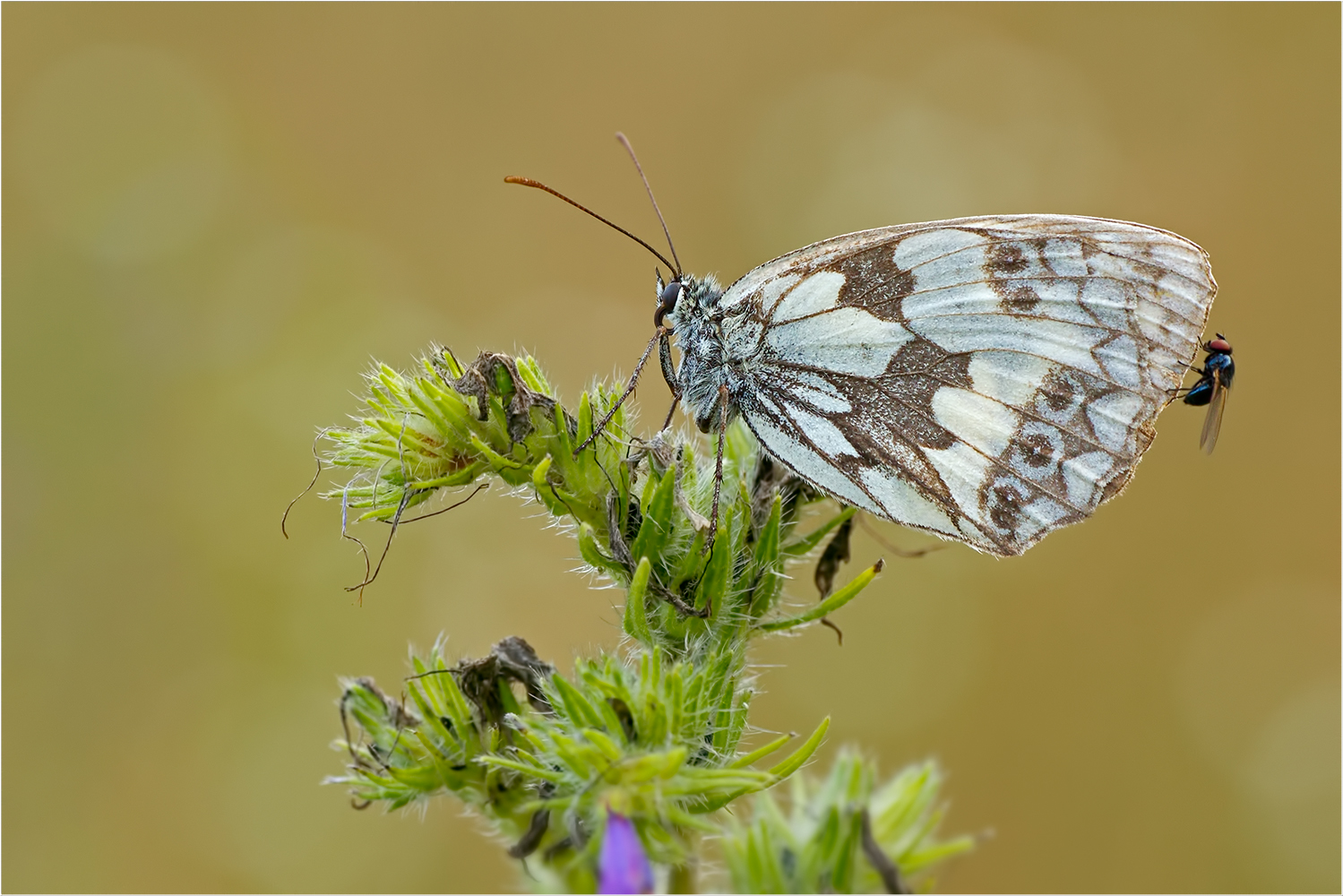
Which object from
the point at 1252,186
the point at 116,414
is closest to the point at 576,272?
the point at 116,414

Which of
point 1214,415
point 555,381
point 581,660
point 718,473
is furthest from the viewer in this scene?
point 555,381

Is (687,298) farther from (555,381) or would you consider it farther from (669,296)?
(555,381)

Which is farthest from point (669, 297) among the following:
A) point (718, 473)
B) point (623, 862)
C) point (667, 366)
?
point (623, 862)

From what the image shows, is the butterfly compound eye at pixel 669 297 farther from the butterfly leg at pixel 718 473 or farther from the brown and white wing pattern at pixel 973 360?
the butterfly leg at pixel 718 473

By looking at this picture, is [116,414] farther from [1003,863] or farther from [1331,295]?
[1331,295]

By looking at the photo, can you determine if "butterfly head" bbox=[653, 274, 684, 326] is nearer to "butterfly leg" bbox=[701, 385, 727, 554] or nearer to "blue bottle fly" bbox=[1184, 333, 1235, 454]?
"butterfly leg" bbox=[701, 385, 727, 554]

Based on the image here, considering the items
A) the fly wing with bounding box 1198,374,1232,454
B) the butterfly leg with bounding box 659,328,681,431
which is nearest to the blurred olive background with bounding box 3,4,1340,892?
the butterfly leg with bounding box 659,328,681,431
